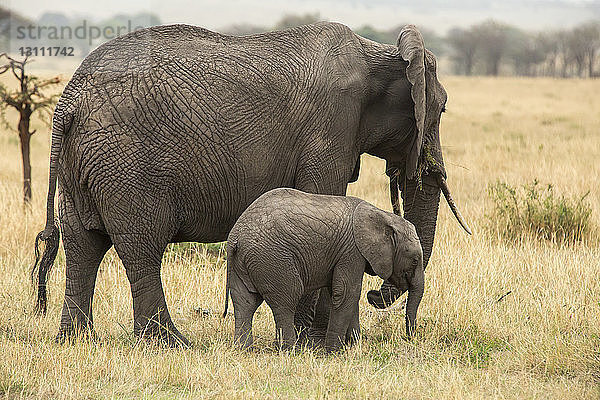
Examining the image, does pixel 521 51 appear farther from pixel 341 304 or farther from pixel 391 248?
pixel 341 304

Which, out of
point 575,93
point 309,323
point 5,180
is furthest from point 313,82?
point 575,93

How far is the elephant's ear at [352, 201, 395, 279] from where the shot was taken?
5.54 m

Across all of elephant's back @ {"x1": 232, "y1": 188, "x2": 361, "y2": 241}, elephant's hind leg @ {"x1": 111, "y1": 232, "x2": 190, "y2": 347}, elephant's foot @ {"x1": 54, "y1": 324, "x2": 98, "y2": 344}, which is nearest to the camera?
elephant's back @ {"x1": 232, "y1": 188, "x2": 361, "y2": 241}

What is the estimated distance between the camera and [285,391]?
4.98 m

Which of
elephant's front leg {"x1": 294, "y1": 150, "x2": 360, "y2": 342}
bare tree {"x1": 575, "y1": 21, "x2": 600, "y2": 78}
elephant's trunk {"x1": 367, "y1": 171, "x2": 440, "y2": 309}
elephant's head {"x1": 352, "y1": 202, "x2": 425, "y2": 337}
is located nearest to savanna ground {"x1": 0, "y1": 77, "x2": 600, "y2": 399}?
elephant's front leg {"x1": 294, "y1": 150, "x2": 360, "y2": 342}

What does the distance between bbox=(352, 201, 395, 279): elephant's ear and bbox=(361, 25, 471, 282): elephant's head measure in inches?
26.5

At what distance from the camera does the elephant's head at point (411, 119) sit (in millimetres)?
5809

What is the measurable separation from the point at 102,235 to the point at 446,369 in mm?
2529

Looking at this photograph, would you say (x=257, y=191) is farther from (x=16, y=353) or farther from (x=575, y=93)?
(x=575, y=93)

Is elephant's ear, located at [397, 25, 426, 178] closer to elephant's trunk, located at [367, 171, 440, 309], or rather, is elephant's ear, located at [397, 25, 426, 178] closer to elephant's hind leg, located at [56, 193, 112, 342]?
elephant's trunk, located at [367, 171, 440, 309]

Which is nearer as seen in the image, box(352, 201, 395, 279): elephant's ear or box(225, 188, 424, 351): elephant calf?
box(225, 188, 424, 351): elephant calf

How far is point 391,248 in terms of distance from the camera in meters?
5.65

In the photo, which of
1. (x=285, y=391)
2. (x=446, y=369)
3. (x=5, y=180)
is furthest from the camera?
(x=5, y=180)

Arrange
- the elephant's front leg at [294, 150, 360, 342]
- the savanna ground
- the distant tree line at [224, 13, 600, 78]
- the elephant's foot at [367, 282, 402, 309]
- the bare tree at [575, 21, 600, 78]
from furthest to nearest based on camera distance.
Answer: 1. the distant tree line at [224, 13, 600, 78]
2. the bare tree at [575, 21, 600, 78]
3. the elephant's foot at [367, 282, 402, 309]
4. the elephant's front leg at [294, 150, 360, 342]
5. the savanna ground
